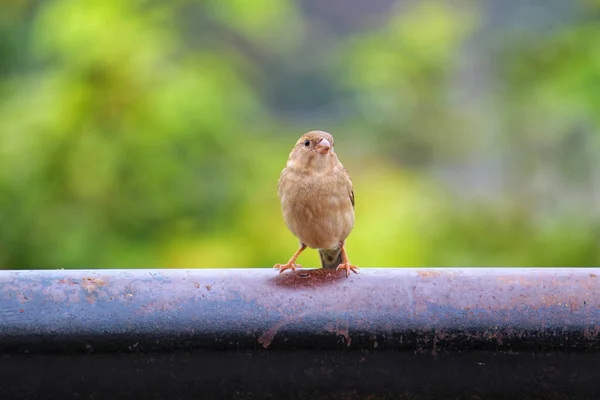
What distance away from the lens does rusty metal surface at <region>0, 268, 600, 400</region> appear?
5.33ft

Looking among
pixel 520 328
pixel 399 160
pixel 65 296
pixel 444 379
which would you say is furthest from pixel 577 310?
pixel 399 160

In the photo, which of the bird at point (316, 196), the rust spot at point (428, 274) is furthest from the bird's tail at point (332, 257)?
the rust spot at point (428, 274)

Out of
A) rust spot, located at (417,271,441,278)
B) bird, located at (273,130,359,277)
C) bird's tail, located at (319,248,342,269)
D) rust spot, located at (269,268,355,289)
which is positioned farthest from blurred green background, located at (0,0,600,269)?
rust spot, located at (417,271,441,278)

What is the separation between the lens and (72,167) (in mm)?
4840

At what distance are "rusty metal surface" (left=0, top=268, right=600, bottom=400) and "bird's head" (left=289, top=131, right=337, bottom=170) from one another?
2.17 m

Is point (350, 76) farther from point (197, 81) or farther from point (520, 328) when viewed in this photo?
point (520, 328)

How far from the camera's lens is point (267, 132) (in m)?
5.64

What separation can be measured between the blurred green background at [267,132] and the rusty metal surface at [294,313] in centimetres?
322

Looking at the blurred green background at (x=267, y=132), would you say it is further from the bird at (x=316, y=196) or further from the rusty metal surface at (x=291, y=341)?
the rusty metal surface at (x=291, y=341)

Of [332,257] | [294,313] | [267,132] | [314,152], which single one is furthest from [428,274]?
[267,132]

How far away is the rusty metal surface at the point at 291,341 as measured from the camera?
1626mm

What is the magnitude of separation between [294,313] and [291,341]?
65mm

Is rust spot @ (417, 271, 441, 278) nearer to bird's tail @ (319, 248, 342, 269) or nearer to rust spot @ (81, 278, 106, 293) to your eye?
rust spot @ (81, 278, 106, 293)

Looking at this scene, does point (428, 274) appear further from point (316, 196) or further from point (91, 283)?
point (316, 196)
